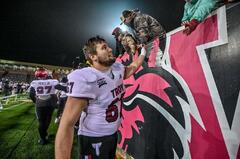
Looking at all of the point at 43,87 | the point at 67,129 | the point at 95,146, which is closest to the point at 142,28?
the point at 95,146

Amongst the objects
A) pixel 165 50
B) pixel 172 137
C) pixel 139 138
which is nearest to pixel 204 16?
pixel 165 50

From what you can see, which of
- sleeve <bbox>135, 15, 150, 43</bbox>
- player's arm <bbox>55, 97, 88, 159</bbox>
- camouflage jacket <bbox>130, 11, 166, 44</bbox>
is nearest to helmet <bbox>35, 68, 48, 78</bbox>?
A: camouflage jacket <bbox>130, 11, 166, 44</bbox>

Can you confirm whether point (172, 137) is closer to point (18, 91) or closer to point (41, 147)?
point (41, 147)

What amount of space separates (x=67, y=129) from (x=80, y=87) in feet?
1.32

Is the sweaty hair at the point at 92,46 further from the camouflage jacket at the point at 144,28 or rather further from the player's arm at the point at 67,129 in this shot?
the camouflage jacket at the point at 144,28

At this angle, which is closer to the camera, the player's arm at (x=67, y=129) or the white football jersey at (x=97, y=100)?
the player's arm at (x=67, y=129)

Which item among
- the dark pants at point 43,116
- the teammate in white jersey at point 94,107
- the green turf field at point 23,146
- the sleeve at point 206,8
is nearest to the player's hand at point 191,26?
the sleeve at point 206,8

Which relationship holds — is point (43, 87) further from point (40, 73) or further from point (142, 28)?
point (142, 28)

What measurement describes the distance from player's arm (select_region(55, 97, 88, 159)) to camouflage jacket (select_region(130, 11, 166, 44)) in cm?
229

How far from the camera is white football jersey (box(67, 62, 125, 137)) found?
2.08 metres

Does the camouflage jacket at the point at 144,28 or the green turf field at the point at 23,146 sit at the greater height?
the camouflage jacket at the point at 144,28

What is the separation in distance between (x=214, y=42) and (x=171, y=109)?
110cm

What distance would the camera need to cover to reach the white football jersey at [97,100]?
2080mm

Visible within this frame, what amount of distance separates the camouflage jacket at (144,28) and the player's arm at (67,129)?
90.0 inches
